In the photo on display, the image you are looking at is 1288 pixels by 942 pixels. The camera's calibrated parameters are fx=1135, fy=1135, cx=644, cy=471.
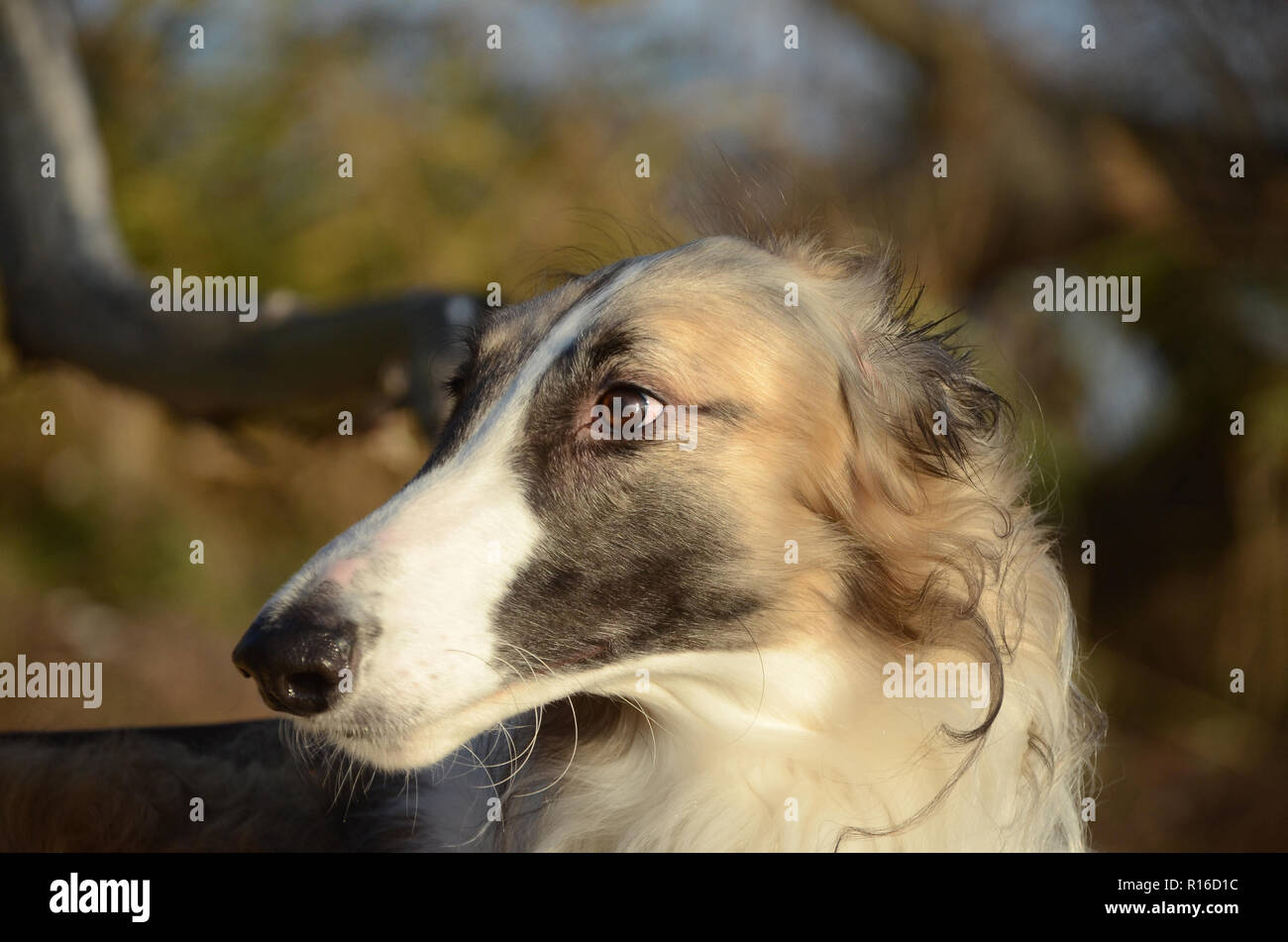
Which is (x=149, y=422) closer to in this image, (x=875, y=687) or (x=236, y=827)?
(x=236, y=827)

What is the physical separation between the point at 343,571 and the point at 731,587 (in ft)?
3.19

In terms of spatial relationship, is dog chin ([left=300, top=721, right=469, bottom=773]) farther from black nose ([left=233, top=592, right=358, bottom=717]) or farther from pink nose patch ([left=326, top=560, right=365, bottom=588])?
pink nose patch ([left=326, top=560, right=365, bottom=588])

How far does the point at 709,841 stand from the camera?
2.97 m

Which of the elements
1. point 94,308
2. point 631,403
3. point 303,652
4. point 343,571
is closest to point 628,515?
point 631,403

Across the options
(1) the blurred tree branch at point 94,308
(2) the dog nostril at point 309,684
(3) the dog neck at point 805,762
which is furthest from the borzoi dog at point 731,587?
(1) the blurred tree branch at point 94,308

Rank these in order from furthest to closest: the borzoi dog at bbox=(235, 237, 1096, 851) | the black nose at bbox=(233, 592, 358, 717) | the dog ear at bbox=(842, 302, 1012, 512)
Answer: the dog ear at bbox=(842, 302, 1012, 512), the borzoi dog at bbox=(235, 237, 1096, 851), the black nose at bbox=(233, 592, 358, 717)

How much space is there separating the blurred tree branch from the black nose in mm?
4280

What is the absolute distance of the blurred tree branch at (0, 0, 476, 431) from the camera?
684 centimetres

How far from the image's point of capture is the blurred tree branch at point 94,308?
6840 millimetres

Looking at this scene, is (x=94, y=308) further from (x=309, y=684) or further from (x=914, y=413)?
(x=914, y=413)

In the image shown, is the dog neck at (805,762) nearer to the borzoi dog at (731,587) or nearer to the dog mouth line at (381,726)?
the borzoi dog at (731,587)

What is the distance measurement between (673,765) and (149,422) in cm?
606

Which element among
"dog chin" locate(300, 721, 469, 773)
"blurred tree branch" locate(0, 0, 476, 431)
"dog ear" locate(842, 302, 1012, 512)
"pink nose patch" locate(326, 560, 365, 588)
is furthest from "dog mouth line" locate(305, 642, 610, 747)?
"blurred tree branch" locate(0, 0, 476, 431)
